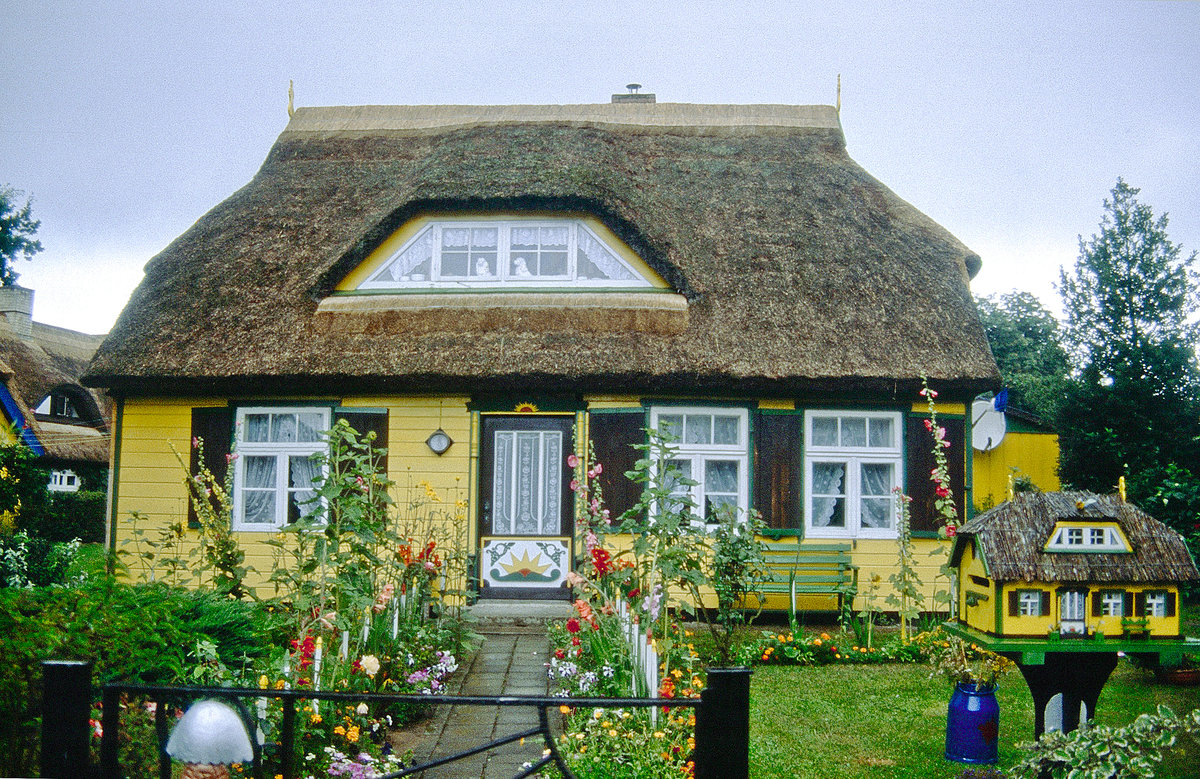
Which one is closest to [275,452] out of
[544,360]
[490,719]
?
[544,360]

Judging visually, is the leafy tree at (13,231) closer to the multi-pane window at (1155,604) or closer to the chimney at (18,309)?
the chimney at (18,309)

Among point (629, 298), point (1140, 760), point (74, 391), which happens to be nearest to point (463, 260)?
point (629, 298)

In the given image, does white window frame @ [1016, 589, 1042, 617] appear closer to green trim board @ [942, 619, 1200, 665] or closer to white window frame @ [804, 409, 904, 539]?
green trim board @ [942, 619, 1200, 665]

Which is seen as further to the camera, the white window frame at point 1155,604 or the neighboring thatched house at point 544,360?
the neighboring thatched house at point 544,360

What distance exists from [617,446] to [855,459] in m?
2.57

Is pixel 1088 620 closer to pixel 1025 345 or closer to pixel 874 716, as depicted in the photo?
pixel 874 716

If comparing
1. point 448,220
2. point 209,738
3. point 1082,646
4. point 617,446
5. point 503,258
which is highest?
point 448,220

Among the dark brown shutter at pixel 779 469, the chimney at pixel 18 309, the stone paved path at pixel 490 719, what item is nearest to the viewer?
the stone paved path at pixel 490 719

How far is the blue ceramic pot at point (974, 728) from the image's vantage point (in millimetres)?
4645

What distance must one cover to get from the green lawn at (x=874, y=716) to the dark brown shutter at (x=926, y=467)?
2302 mm

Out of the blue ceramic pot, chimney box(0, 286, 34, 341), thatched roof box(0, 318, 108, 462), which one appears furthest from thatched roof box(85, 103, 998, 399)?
chimney box(0, 286, 34, 341)

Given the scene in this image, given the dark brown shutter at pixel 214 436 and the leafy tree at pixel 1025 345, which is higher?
the leafy tree at pixel 1025 345

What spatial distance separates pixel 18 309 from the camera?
24.2 metres

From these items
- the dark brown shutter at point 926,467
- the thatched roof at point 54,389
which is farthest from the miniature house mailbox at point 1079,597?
the thatched roof at point 54,389
